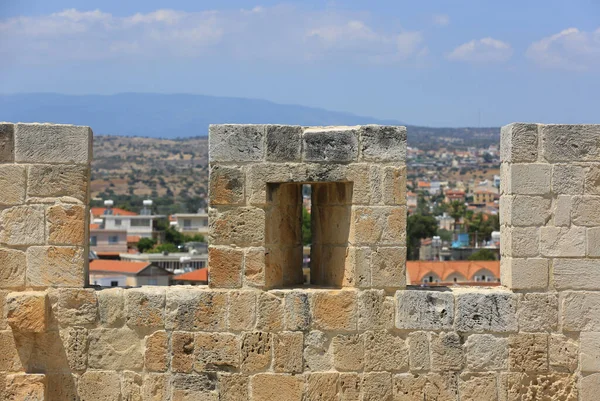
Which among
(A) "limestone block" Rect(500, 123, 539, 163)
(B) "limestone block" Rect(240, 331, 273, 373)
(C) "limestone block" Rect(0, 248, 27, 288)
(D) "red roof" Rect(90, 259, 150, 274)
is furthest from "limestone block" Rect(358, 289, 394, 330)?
(D) "red roof" Rect(90, 259, 150, 274)

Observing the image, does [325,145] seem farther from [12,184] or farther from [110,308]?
[12,184]

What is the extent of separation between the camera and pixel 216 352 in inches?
250

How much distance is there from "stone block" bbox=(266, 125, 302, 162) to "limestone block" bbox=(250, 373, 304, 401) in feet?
4.59

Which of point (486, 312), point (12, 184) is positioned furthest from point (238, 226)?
point (486, 312)

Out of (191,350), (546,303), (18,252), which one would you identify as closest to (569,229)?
(546,303)

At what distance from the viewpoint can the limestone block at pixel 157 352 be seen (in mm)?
6375

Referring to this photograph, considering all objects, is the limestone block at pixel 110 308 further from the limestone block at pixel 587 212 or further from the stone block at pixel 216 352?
the limestone block at pixel 587 212

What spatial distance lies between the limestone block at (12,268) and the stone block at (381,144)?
91.9 inches

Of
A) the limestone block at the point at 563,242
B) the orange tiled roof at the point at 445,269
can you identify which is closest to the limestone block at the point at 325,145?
the limestone block at the point at 563,242

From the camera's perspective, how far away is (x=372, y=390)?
6.34m

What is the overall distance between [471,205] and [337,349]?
103m

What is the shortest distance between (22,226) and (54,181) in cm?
36

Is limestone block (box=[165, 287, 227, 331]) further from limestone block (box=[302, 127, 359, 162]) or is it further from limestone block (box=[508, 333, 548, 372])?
limestone block (box=[508, 333, 548, 372])

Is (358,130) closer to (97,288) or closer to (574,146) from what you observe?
(574,146)
